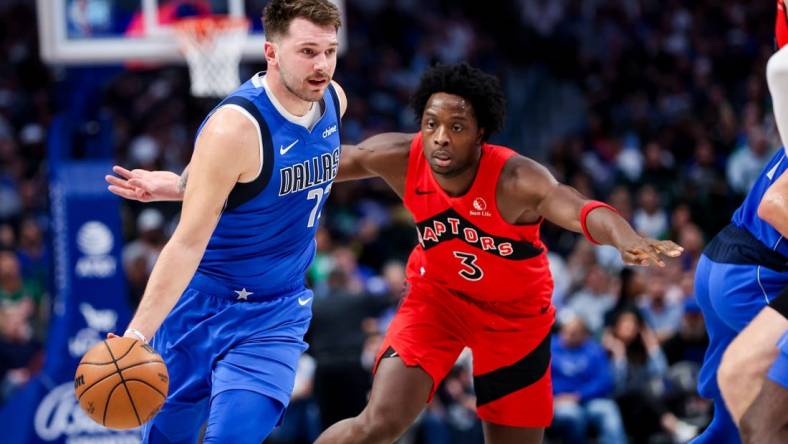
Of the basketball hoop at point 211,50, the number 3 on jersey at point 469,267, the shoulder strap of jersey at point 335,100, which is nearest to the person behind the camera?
the shoulder strap of jersey at point 335,100

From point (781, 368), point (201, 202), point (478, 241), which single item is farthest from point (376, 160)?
point (781, 368)

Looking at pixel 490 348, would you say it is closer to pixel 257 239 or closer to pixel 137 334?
pixel 257 239

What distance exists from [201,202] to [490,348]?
1.88 metres

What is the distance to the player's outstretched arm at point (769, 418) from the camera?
3.91 meters

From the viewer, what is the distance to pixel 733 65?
16594 mm

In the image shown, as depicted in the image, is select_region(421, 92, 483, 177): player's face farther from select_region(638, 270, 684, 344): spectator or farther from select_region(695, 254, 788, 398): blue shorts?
select_region(638, 270, 684, 344): spectator

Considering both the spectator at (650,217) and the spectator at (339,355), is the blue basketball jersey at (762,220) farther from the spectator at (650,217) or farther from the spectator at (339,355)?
the spectator at (650,217)

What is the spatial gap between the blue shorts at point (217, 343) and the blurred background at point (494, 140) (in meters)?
3.79

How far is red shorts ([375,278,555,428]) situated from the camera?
219 inches

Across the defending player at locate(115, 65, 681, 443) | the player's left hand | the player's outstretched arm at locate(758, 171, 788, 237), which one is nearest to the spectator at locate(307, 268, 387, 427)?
the defending player at locate(115, 65, 681, 443)

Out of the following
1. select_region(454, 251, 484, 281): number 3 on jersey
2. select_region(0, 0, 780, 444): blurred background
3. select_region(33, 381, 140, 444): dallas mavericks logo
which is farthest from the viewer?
select_region(0, 0, 780, 444): blurred background

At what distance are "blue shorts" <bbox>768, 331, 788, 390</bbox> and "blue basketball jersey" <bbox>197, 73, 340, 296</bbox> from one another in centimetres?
197

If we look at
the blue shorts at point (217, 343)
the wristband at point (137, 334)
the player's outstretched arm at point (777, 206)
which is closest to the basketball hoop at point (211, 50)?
the blue shorts at point (217, 343)

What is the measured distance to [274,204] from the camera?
184 inches
